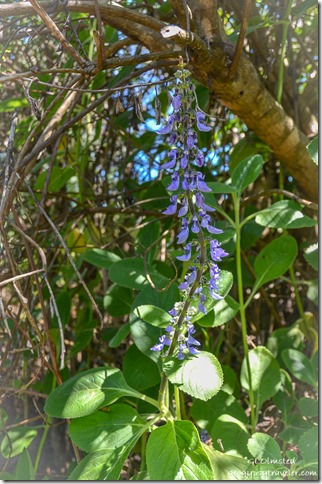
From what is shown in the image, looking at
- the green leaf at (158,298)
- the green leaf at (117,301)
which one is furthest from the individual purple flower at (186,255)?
the green leaf at (117,301)

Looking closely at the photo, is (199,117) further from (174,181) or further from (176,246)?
(176,246)

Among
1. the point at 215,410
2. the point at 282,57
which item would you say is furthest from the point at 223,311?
the point at 282,57

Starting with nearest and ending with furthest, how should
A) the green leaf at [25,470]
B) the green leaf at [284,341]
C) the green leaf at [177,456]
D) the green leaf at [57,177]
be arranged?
the green leaf at [177,456] → the green leaf at [25,470] → the green leaf at [284,341] → the green leaf at [57,177]

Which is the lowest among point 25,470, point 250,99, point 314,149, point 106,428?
point 25,470

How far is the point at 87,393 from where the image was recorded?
2.74ft

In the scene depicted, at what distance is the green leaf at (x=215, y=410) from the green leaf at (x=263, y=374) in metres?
0.04

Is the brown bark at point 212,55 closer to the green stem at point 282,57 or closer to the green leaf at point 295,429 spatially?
the green stem at point 282,57

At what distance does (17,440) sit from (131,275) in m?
0.38

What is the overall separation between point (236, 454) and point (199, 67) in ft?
2.06

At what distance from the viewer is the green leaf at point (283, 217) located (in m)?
0.97

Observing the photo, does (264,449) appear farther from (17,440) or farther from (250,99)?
(250,99)

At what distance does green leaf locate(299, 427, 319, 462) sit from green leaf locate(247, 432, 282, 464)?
4 centimetres

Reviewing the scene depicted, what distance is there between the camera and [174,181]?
0.67 m

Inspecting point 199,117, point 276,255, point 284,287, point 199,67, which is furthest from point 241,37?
point 284,287
